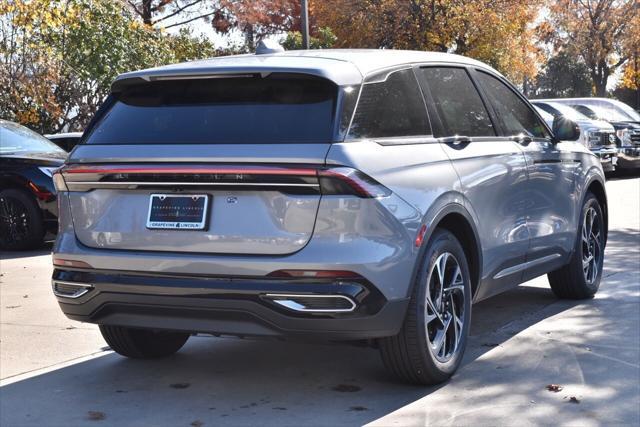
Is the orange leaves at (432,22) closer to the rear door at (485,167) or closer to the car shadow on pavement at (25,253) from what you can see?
the car shadow on pavement at (25,253)

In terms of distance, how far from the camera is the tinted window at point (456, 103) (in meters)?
5.79

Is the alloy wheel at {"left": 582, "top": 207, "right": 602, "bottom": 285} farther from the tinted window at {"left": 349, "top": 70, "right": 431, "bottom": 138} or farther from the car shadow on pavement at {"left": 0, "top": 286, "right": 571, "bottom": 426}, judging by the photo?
the tinted window at {"left": 349, "top": 70, "right": 431, "bottom": 138}

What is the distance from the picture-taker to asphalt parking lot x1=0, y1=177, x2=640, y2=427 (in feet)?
16.1

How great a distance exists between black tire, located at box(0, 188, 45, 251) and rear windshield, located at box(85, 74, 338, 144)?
7148mm

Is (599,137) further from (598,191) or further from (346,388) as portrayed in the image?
(346,388)

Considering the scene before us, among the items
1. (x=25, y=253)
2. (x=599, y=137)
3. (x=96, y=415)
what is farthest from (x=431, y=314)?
(x=599, y=137)

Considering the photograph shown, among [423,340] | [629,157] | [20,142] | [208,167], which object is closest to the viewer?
[208,167]

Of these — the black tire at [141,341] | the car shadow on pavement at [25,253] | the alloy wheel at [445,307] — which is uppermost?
the alloy wheel at [445,307]

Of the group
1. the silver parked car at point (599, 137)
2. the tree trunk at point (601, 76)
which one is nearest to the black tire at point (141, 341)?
the silver parked car at point (599, 137)

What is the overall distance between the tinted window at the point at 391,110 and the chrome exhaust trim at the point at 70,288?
1518 mm

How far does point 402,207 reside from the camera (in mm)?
4953

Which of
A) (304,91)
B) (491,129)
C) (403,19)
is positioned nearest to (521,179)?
(491,129)

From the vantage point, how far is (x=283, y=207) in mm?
4738

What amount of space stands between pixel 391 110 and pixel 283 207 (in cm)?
91
